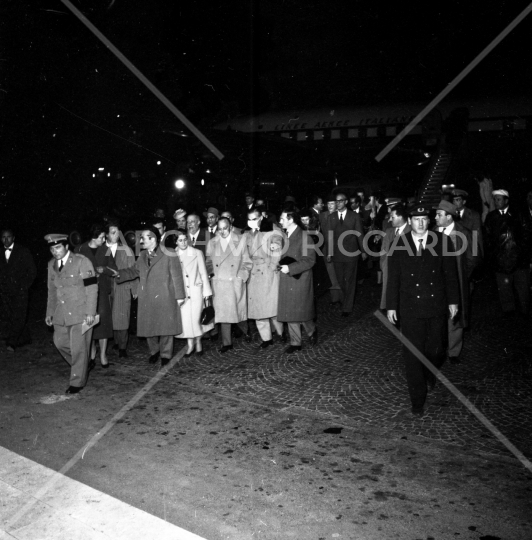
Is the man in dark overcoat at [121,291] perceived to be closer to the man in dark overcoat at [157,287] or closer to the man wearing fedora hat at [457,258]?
the man in dark overcoat at [157,287]

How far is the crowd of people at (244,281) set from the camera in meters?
5.79

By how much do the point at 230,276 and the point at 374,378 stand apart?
8.28ft

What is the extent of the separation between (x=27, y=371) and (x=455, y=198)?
6665 mm

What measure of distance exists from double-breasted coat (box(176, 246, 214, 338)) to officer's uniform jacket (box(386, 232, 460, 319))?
9.91 ft

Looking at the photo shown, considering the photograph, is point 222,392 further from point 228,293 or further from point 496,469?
point 496,469

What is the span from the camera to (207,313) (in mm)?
8125

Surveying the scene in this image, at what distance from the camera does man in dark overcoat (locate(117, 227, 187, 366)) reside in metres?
7.55

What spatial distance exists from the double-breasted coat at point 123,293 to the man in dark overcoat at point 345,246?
12.8 ft

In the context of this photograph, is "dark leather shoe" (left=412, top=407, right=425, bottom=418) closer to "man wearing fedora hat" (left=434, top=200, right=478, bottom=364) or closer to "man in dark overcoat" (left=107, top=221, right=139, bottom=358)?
"man wearing fedora hat" (left=434, top=200, right=478, bottom=364)

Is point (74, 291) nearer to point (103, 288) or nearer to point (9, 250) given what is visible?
point (103, 288)

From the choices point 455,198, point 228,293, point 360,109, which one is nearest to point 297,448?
point 228,293

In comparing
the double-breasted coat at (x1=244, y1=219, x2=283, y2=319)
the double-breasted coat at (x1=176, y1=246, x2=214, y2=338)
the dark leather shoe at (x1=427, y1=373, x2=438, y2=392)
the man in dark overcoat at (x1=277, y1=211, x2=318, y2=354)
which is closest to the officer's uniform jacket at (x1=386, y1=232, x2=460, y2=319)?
the dark leather shoe at (x1=427, y1=373, x2=438, y2=392)

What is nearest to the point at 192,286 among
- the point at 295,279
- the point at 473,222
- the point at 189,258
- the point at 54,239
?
the point at 189,258

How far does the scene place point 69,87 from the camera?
14.6 metres
